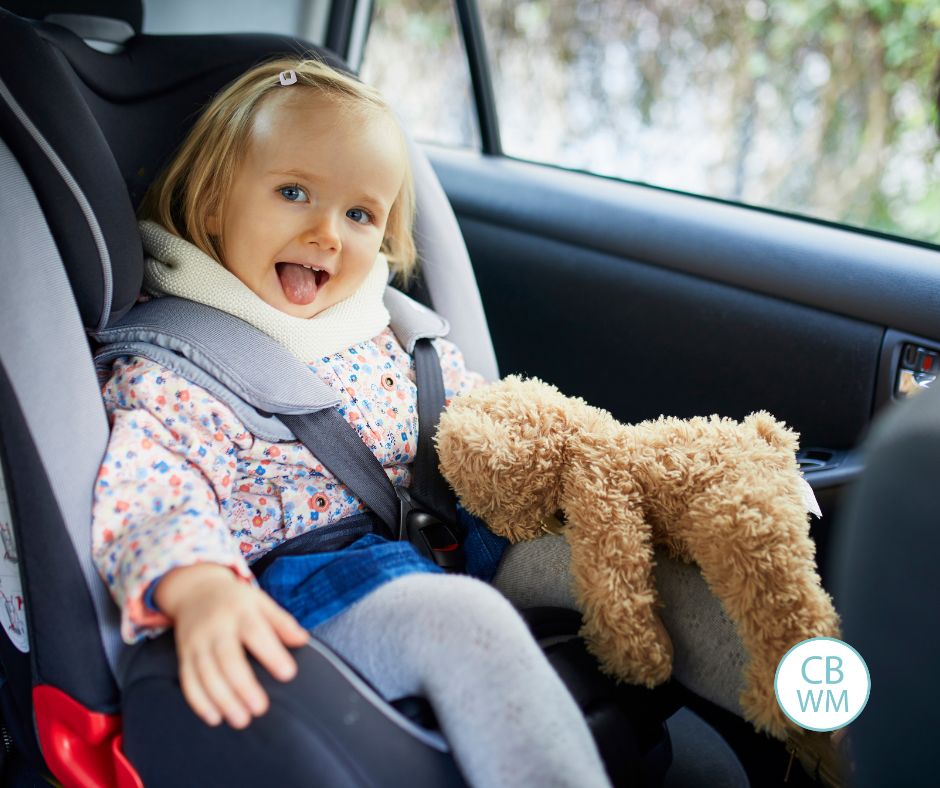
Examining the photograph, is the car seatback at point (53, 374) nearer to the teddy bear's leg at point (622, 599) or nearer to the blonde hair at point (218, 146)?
the blonde hair at point (218, 146)

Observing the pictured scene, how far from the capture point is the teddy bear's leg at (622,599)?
3.18ft

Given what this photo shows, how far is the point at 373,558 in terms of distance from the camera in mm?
1016

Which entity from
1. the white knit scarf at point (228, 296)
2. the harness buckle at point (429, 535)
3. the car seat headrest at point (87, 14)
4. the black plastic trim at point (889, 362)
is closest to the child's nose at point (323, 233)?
the white knit scarf at point (228, 296)

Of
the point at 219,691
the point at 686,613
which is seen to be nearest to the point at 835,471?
the point at 686,613

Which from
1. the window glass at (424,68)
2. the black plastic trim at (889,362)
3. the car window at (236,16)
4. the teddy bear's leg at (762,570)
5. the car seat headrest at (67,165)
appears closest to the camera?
the teddy bear's leg at (762,570)

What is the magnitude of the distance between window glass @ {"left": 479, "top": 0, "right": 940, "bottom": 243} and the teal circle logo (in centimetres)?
99

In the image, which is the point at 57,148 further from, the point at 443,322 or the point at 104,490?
the point at 443,322

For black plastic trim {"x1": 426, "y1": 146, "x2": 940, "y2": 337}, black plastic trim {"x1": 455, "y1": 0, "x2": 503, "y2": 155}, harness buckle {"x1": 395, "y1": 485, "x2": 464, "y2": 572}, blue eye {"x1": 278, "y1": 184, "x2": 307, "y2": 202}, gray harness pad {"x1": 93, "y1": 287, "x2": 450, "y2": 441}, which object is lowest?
harness buckle {"x1": 395, "y1": 485, "x2": 464, "y2": 572}

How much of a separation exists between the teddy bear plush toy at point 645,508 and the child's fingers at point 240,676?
14.4 inches

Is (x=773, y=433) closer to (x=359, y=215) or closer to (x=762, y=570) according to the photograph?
(x=762, y=570)

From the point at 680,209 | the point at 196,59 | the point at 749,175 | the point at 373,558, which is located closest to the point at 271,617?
the point at 373,558

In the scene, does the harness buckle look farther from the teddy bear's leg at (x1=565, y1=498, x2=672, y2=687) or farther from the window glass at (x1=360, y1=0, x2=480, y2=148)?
the window glass at (x1=360, y1=0, x2=480, y2=148)

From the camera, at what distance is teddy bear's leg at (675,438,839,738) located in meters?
0.92

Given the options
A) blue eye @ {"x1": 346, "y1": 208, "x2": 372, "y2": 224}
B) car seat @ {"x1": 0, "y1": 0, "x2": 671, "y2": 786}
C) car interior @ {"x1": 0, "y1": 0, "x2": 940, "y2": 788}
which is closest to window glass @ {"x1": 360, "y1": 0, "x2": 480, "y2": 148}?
car interior @ {"x1": 0, "y1": 0, "x2": 940, "y2": 788}
